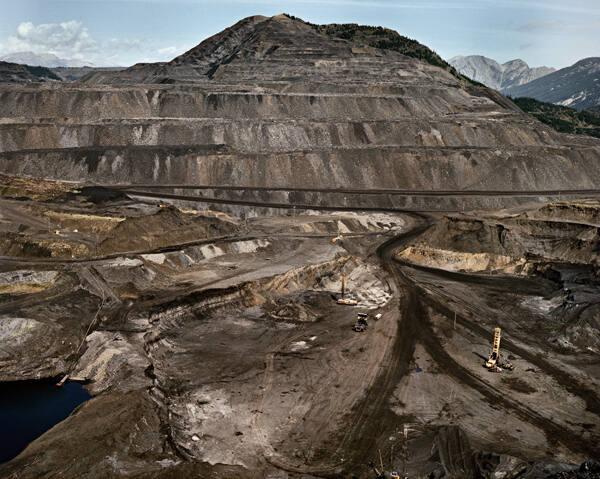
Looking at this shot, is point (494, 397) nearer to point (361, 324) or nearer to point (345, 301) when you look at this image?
point (361, 324)

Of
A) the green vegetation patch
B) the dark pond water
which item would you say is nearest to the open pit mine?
the dark pond water

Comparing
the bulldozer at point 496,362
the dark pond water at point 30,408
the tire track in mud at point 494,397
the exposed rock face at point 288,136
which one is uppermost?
the exposed rock face at point 288,136

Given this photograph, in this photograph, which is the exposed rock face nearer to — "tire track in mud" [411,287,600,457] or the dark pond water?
"tire track in mud" [411,287,600,457]

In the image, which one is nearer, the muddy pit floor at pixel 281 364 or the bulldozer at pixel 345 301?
the muddy pit floor at pixel 281 364

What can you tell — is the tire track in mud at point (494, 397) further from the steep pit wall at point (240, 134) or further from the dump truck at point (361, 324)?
the steep pit wall at point (240, 134)

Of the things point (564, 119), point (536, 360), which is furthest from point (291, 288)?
point (564, 119)

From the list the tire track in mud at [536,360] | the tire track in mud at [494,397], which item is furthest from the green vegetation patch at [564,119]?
the tire track in mud at [494,397]
